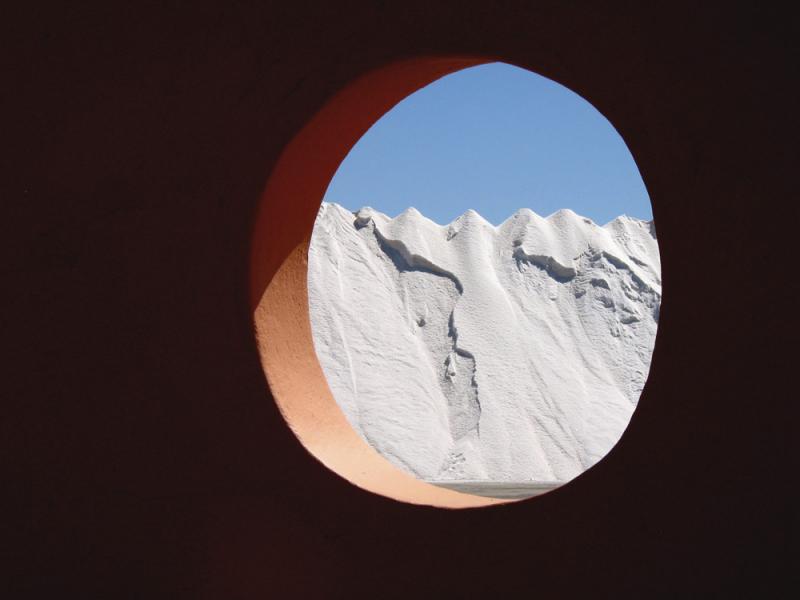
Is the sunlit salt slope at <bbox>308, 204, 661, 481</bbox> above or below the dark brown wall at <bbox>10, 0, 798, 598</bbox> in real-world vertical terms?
above

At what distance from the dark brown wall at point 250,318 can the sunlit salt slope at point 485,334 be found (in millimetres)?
8072

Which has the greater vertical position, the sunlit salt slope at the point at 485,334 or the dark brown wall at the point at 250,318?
the sunlit salt slope at the point at 485,334

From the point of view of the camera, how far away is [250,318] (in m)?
2.52

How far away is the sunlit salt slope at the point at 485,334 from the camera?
11.1 m

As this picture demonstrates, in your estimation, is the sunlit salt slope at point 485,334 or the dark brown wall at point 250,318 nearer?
the dark brown wall at point 250,318

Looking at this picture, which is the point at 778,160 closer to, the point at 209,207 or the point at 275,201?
the point at 275,201

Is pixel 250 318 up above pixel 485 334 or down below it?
below

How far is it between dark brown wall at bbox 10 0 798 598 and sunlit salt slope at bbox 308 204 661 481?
8.07 metres

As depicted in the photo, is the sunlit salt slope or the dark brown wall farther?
the sunlit salt slope

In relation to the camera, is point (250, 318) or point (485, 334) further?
point (485, 334)

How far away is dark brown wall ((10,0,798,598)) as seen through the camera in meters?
1.96

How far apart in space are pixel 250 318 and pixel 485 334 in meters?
11.0

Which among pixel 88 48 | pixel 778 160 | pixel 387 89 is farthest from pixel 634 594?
pixel 88 48

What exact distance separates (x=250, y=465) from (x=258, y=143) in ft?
2.98
